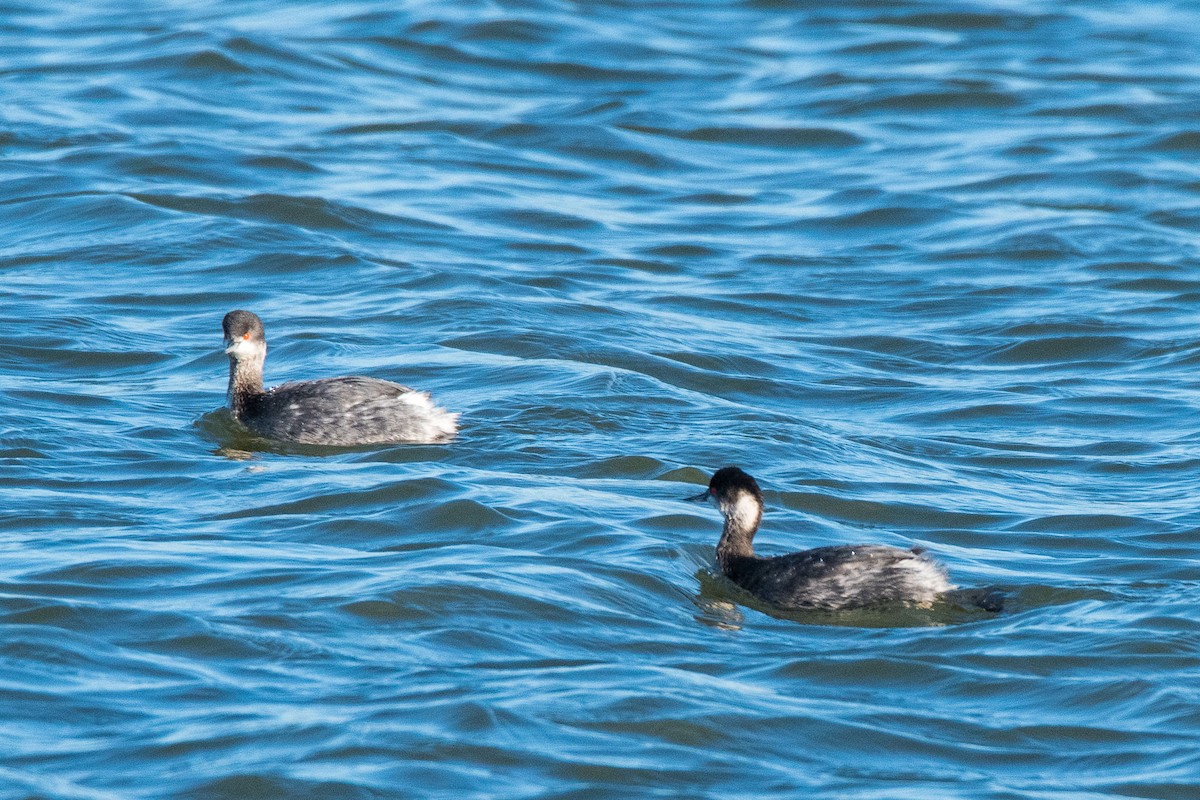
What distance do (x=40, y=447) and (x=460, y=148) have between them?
1077 centimetres

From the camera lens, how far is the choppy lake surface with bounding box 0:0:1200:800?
8.05 metres

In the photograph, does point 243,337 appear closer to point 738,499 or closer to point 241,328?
point 241,328

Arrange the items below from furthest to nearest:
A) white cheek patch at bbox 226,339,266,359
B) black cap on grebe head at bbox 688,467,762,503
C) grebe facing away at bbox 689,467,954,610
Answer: white cheek patch at bbox 226,339,266,359 → black cap on grebe head at bbox 688,467,762,503 → grebe facing away at bbox 689,467,954,610

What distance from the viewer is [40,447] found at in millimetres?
12016

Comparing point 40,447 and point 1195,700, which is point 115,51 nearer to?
point 40,447

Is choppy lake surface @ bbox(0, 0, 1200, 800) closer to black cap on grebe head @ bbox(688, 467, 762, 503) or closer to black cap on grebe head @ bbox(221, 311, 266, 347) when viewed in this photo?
black cap on grebe head @ bbox(688, 467, 762, 503)

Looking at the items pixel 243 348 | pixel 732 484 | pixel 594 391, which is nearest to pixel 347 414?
pixel 243 348

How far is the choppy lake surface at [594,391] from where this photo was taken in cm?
805

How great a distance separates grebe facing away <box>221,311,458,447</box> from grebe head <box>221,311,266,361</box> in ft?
0.11

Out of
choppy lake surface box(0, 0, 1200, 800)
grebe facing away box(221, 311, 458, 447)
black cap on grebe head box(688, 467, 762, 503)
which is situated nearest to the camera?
choppy lake surface box(0, 0, 1200, 800)

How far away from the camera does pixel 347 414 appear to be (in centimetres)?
1235

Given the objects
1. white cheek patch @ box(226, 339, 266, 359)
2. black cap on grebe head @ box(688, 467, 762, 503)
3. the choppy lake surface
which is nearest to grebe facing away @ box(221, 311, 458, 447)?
white cheek patch @ box(226, 339, 266, 359)

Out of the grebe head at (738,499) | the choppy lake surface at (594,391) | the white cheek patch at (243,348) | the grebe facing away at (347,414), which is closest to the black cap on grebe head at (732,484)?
the grebe head at (738,499)

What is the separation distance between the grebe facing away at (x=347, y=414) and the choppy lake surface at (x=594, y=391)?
0.18 meters
